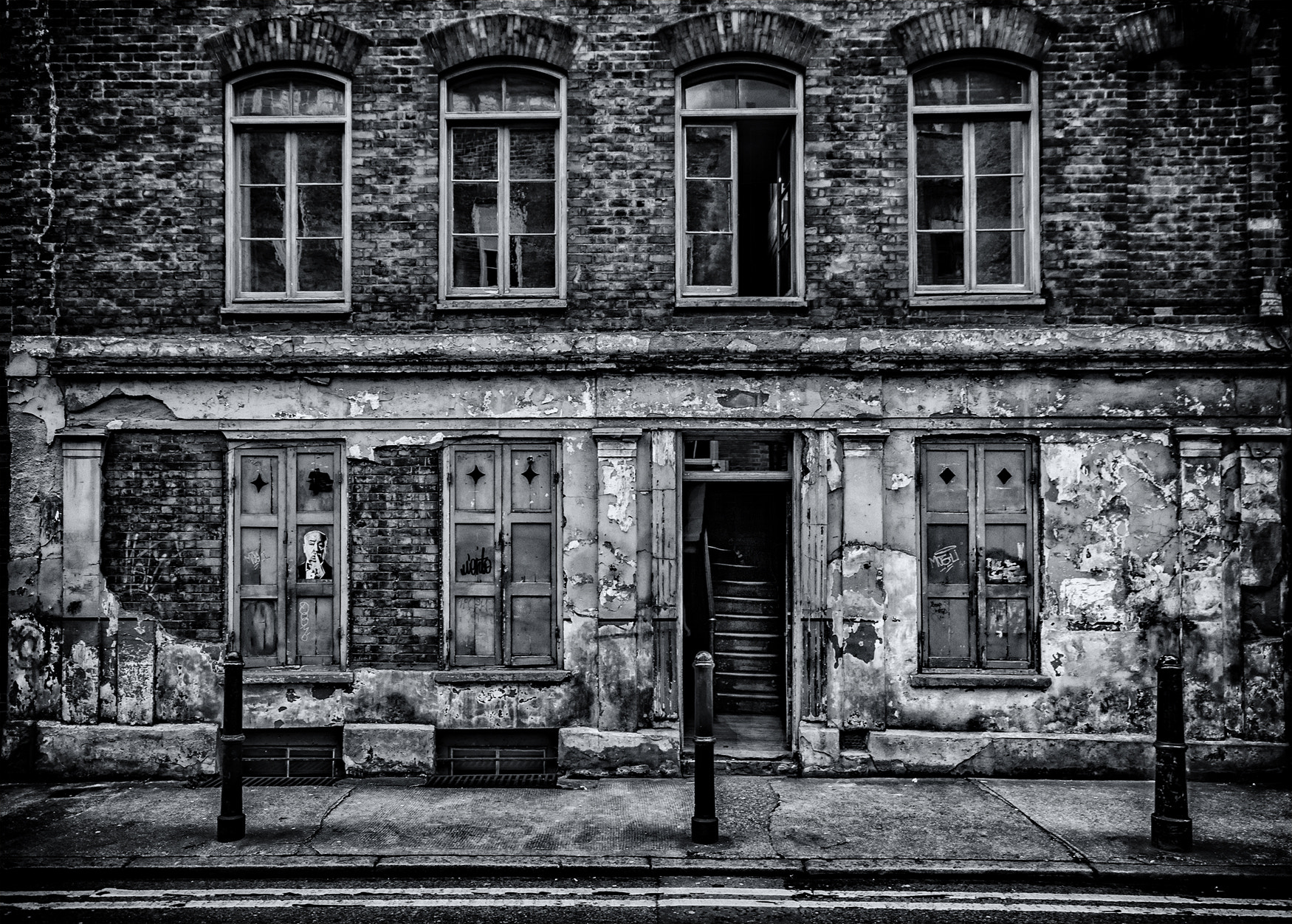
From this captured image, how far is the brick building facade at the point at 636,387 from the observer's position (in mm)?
7926

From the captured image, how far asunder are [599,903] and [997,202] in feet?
22.2

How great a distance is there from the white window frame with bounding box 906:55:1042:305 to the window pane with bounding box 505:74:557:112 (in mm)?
3227

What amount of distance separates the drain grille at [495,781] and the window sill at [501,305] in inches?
162

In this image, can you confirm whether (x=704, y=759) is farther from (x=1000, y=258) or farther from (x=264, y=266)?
(x=264, y=266)

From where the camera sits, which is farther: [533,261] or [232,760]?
[533,261]

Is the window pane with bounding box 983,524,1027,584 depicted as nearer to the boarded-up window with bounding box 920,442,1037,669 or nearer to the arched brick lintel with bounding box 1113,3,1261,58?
the boarded-up window with bounding box 920,442,1037,669

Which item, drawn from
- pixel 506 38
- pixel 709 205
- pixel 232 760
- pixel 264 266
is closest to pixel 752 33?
pixel 709 205

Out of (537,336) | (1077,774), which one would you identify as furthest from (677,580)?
(1077,774)

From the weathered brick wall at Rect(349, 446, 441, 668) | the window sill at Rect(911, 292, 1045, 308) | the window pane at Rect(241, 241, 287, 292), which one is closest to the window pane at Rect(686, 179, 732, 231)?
the window sill at Rect(911, 292, 1045, 308)

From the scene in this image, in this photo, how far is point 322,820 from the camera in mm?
6730

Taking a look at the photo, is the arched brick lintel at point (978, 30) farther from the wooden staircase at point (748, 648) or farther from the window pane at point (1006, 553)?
the wooden staircase at point (748, 648)

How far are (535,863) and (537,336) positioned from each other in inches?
169

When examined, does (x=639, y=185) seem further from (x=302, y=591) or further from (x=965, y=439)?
(x=302, y=591)

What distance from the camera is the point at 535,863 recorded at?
5836 mm
